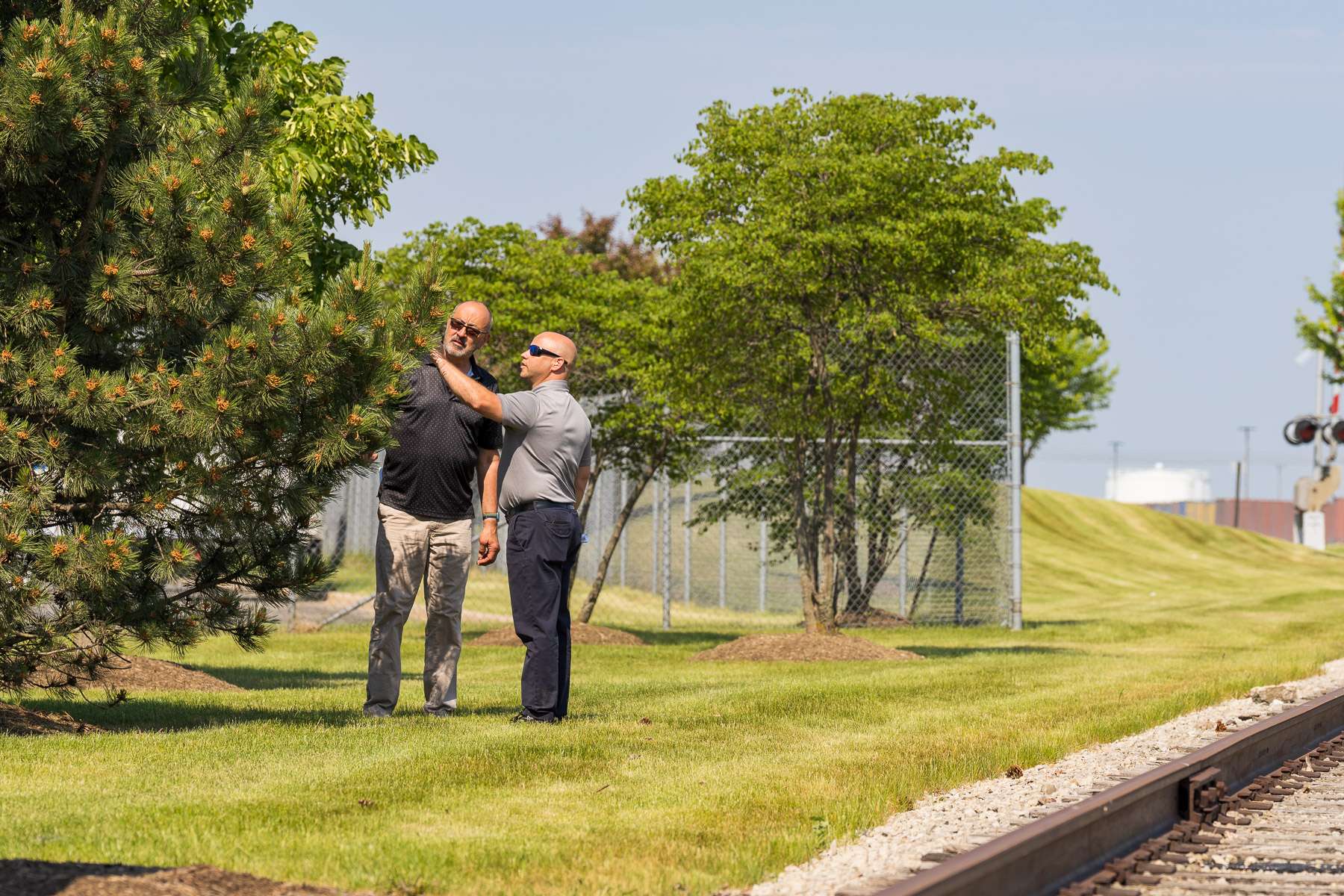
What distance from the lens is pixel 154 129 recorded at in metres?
7.70

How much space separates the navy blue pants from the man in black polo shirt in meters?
0.16

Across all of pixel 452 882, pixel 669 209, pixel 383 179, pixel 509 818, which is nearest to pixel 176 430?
pixel 509 818

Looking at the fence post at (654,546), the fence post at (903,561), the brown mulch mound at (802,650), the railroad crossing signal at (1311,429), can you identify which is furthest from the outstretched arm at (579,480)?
the railroad crossing signal at (1311,429)

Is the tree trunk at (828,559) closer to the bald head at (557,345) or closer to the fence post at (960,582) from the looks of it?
the fence post at (960,582)

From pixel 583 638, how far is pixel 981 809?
11537 mm

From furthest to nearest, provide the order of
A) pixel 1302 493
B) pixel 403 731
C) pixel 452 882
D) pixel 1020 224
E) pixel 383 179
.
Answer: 1. pixel 1302 493
2. pixel 1020 224
3. pixel 383 179
4. pixel 403 731
5. pixel 452 882

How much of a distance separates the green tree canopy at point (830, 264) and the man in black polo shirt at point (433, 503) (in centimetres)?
726

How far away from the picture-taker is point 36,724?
813cm

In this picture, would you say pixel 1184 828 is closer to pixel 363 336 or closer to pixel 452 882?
pixel 452 882

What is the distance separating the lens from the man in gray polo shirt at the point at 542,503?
8438 millimetres

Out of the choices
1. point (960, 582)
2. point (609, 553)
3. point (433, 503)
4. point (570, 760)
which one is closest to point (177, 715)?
point (433, 503)

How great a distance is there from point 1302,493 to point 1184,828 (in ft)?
115

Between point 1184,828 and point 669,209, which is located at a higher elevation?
point 669,209

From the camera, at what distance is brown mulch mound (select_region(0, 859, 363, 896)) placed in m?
4.30
